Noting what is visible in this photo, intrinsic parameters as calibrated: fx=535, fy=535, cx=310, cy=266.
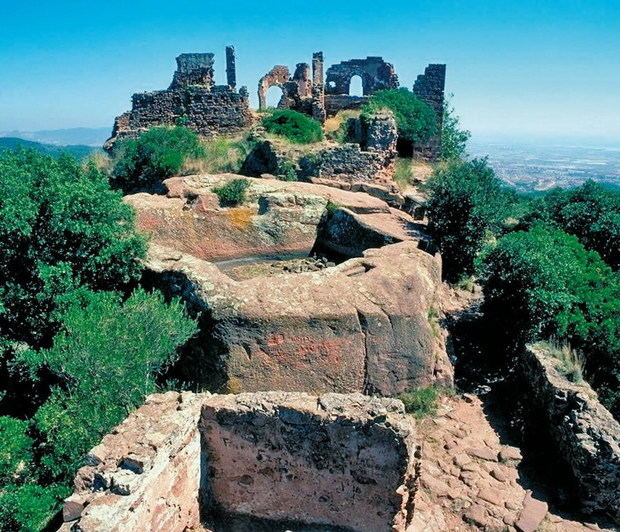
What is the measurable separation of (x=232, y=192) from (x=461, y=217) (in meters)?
4.34

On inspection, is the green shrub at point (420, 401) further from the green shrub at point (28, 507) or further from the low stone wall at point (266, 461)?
the green shrub at point (28, 507)

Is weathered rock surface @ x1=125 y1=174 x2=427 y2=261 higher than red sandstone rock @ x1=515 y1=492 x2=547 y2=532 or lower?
higher

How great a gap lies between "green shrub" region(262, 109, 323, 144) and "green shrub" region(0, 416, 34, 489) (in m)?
9.88

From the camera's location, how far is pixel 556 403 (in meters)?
6.61

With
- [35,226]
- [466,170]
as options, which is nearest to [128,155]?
[35,226]

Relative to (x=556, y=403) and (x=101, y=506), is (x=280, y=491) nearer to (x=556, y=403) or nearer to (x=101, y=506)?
(x=101, y=506)

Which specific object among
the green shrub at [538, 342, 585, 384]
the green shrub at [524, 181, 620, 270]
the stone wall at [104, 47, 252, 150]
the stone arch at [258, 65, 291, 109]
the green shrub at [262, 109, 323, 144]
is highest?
the stone arch at [258, 65, 291, 109]

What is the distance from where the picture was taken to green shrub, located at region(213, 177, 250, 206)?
978 cm

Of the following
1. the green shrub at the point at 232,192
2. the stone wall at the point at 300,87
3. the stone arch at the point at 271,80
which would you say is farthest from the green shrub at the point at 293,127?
the stone arch at the point at 271,80

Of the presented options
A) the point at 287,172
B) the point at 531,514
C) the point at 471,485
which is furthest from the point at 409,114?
the point at 531,514

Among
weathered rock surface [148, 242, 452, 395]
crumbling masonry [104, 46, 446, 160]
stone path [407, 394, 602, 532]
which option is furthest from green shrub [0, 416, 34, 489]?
crumbling masonry [104, 46, 446, 160]

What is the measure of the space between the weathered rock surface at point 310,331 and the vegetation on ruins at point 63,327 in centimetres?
41

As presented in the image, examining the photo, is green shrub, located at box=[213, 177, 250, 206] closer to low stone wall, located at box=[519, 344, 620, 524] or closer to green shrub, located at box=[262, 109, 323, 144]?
green shrub, located at box=[262, 109, 323, 144]

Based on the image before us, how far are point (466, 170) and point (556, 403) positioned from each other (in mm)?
5787
